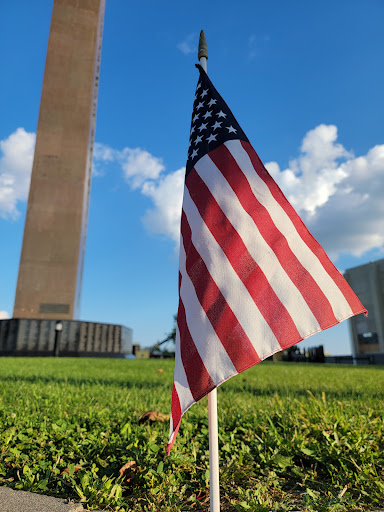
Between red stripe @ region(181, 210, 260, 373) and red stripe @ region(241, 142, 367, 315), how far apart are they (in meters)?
0.62

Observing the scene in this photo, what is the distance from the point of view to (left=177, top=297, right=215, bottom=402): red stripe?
196 centimetres

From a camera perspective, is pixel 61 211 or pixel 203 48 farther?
pixel 61 211

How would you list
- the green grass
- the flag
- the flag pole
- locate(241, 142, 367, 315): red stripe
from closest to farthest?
1. the flag pole
2. the flag
3. locate(241, 142, 367, 315): red stripe
4. the green grass

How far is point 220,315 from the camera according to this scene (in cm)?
207

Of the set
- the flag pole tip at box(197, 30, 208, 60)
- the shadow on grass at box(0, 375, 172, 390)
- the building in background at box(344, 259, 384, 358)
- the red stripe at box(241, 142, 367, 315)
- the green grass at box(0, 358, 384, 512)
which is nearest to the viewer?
the red stripe at box(241, 142, 367, 315)

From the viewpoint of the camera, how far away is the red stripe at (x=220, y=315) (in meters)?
1.97

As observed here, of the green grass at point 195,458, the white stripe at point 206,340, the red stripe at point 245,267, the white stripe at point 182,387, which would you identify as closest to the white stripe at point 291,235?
the red stripe at point 245,267

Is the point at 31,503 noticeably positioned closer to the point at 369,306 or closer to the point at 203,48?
the point at 203,48

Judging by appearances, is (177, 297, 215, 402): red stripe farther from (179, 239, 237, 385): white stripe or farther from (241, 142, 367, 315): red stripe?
(241, 142, 367, 315): red stripe

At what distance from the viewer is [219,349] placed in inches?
78.8

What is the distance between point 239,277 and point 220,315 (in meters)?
0.24

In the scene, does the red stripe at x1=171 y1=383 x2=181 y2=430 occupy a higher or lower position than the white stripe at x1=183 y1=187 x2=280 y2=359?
lower

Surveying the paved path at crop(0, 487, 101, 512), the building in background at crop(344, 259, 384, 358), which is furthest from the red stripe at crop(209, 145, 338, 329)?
the building in background at crop(344, 259, 384, 358)

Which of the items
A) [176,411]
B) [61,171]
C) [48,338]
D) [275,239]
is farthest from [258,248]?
[61,171]
